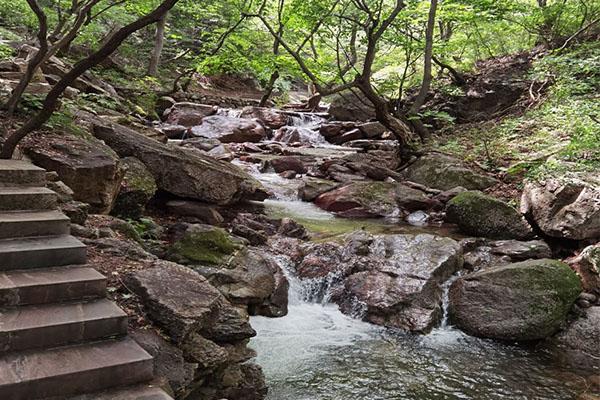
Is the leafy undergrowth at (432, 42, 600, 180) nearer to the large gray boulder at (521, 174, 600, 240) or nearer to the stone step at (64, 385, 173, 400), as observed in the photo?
the large gray boulder at (521, 174, 600, 240)

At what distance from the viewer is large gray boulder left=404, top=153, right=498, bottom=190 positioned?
1152 cm

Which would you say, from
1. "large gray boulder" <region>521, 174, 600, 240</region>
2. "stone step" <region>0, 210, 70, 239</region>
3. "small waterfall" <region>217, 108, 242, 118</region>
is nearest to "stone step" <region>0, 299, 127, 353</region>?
"stone step" <region>0, 210, 70, 239</region>

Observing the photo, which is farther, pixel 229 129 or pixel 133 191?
pixel 229 129

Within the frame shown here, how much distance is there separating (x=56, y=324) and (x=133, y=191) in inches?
177

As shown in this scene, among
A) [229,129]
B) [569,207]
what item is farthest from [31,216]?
[229,129]

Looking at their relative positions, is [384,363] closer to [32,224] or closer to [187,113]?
[32,224]

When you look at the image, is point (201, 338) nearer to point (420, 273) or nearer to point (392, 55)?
point (420, 273)

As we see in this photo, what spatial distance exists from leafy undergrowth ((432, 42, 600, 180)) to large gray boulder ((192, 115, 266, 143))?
7.09m

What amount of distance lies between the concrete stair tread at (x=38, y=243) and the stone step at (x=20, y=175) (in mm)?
861

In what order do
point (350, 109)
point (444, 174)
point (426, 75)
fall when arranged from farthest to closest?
point (350, 109)
point (426, 75)
point (444, 174)

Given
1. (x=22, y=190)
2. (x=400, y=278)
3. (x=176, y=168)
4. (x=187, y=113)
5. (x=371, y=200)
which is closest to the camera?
(x=22, y=190)

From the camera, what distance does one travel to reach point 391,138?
1822 cm

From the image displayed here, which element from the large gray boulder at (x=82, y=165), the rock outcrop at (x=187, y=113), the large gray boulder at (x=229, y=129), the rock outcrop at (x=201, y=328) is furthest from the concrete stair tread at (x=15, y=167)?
the rock outcrop at (x=187, y=113)

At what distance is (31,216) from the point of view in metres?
3.85
